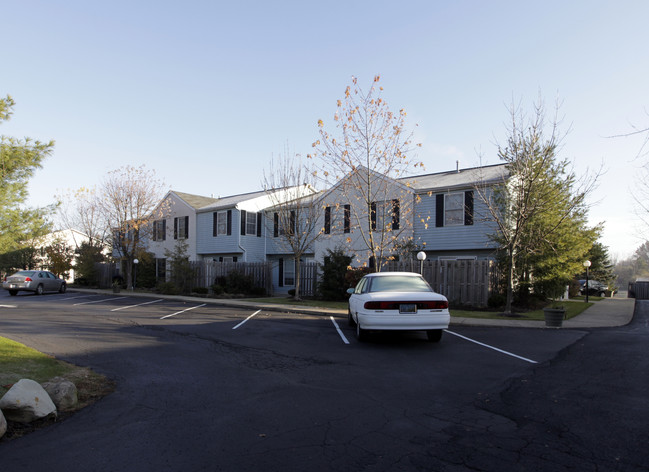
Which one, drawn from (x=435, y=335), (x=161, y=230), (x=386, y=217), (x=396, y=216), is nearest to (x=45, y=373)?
(x=435, y=335)

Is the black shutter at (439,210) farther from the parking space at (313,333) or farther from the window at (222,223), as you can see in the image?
the window at (222,223)

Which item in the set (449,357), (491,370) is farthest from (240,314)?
(491,370)

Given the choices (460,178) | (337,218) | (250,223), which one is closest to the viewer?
(460,178)

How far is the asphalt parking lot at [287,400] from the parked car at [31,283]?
19.4 metres

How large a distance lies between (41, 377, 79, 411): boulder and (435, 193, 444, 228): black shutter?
1927 cm

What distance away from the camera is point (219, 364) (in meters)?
8.16

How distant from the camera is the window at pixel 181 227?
3409 centimetres

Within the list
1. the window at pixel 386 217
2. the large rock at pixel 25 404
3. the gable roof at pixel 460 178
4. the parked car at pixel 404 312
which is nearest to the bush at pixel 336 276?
the window at pixel 386 217

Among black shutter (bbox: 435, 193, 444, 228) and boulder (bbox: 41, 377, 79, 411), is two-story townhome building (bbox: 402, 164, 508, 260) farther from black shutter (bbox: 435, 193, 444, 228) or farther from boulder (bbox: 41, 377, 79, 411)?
boulder (bbox: 41, 377, 79, 411)

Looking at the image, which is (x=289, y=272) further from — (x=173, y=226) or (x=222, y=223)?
(x=173, y=226)

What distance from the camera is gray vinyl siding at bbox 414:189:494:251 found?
21.4m

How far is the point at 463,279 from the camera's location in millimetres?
19438

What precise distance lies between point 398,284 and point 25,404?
775 cm

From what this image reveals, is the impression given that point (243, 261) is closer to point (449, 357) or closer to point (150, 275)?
point (150, 275)
